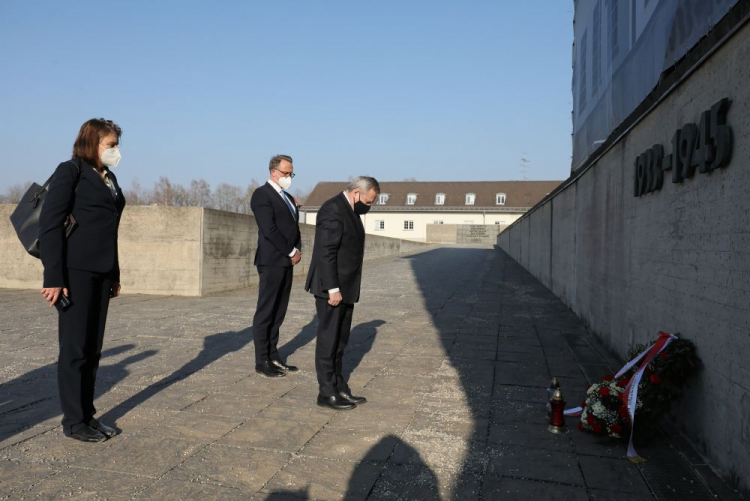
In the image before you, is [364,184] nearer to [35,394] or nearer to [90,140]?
[90,140]

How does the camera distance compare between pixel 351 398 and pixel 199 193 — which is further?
pixel 199 193

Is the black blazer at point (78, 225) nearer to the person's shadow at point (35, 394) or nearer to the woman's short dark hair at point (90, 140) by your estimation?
the woman's short dark hair at point (90, 140)

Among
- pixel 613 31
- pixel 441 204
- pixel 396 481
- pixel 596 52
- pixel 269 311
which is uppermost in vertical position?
pixel 441 204

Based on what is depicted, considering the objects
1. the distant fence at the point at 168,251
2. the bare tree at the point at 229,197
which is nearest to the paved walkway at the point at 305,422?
the distant fence at the point at 168,251

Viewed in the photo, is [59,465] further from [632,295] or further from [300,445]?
[632,295]

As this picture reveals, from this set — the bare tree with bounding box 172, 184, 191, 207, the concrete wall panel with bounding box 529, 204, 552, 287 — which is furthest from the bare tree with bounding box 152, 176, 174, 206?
the concrete wall panel with bounding box 529, 204, 552, 287

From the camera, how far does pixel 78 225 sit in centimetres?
344

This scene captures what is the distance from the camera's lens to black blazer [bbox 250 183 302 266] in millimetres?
5234

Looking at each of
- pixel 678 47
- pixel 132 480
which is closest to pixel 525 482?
pixel 132 480

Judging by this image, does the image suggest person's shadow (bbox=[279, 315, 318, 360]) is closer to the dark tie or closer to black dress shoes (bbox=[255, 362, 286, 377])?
black dress shoes (bbox=[255, 362, 286, 377])

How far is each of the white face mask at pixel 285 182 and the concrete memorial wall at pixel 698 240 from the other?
10.4 ft

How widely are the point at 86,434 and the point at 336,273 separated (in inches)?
76.5

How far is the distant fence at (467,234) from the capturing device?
61750mm

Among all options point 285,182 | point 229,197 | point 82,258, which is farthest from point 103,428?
point 229,197
